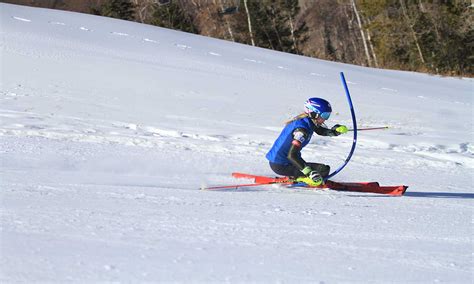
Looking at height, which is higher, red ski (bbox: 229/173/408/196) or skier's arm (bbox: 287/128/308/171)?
skier's arm (bbox: 287/128/308/171)

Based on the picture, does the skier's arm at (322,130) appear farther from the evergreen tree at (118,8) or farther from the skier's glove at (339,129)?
the evergreen tree at (118,8)

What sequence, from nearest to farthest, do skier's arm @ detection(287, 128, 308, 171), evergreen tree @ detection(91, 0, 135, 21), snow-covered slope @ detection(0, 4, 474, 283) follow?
snow-covered slope @ detection(0, 4, 474, 283) → skier's arm @ detection(287, 128, 308, 171) → evergreen tree @ detection(91, 0, 135, 21)

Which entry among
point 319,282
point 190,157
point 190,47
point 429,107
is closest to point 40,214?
point 319,282

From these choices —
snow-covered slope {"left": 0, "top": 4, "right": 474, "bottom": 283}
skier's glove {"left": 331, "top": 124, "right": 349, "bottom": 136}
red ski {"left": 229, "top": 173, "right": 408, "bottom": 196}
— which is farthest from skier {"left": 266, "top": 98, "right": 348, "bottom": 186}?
snow-covered slope {"left": 0, "top": 4, "right": 474, "bottom": 283}

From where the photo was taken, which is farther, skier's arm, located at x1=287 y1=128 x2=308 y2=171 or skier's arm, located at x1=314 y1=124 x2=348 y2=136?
skier's arm, located at x1=314 y1=124 x2=348 y2=136

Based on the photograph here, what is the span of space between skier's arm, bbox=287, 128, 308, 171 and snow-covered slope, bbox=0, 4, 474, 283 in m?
0.33

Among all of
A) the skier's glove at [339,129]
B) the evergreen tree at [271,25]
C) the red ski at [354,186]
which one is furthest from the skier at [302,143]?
the evergreen tree at [271,25]

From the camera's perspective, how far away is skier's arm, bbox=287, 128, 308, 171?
21.8 ft

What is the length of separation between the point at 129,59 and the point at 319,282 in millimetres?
13845

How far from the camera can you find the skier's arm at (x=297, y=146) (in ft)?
21.8

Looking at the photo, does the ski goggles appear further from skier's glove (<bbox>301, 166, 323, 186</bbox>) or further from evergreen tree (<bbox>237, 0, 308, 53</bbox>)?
evergreen tree (<bbox>237, 0, 308, 53</bbox>)

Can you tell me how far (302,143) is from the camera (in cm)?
670

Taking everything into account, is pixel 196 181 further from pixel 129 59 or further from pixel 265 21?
pixel 265 21

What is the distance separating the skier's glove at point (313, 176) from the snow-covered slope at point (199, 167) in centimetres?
19
